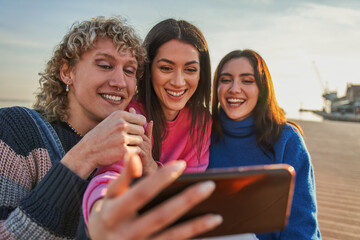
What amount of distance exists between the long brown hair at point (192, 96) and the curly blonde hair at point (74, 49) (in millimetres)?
418

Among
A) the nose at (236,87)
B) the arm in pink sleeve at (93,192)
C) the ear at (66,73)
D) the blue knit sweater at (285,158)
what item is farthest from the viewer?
the nose at (236,87)

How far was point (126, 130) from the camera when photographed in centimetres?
153

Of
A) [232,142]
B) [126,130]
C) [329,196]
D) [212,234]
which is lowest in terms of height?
[329,196]

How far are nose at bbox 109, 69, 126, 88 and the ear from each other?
38 cm

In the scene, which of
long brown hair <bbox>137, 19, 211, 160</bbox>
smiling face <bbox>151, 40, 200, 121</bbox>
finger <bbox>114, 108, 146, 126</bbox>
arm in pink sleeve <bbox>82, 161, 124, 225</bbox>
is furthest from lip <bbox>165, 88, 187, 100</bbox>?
arm in pink sleeve <bbox>82, 161, 124, 225</bbox>

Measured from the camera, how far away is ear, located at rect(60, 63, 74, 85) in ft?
7.75

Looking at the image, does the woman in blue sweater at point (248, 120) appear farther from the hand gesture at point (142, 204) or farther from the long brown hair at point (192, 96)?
the hand gesture at point (142, 204)

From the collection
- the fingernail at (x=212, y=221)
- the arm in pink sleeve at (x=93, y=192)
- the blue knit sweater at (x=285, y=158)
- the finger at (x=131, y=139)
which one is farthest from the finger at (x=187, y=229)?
the blue knit sweater at (x=285, y=158)

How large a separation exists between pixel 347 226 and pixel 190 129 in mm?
2481

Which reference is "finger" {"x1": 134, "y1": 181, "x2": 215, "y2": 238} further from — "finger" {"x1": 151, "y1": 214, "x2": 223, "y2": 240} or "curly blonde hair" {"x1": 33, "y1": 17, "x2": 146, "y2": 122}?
"curly blonde hair" {"x1": 33, "y1": 17, "x2": 146, "y2": 122}

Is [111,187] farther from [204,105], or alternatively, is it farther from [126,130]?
[204,105]

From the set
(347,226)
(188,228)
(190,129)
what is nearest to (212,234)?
(188,228)

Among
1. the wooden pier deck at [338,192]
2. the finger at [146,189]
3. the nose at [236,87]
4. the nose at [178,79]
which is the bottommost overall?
the wooden pier deck at [338,192]

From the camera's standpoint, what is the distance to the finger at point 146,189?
28.2 inches
